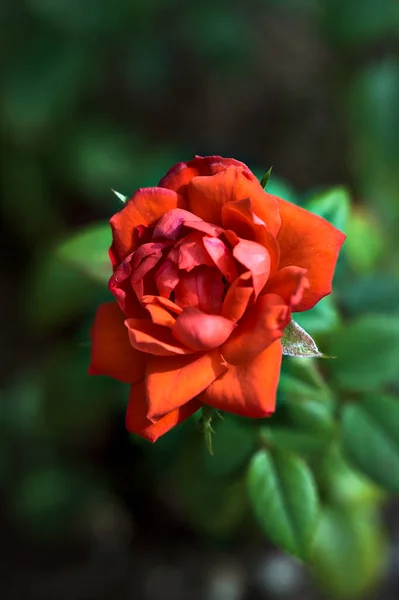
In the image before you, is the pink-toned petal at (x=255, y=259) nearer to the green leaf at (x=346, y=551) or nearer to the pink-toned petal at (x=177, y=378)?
the pink-toned petal at (x=177, y=378)

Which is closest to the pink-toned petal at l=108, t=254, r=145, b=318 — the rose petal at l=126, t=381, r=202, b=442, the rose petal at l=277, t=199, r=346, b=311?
the rose petal at l=126, t=381, r=202, b=442

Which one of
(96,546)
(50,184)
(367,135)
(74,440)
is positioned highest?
(367,135)

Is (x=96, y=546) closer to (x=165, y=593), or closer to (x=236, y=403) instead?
(x=165, y=593)

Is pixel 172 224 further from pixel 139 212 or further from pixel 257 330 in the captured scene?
pixel 257 330

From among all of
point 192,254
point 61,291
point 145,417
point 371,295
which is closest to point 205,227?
point 192,254

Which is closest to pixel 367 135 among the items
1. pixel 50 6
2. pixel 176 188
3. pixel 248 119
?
pixel 248 119

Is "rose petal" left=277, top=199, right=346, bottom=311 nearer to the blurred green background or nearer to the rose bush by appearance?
the rose bush
